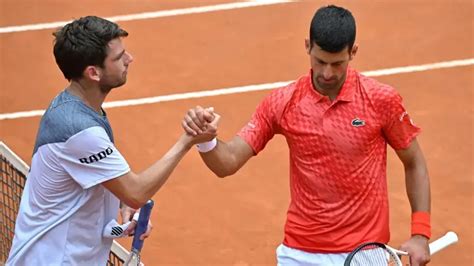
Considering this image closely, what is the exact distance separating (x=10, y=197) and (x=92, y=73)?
2532 mm

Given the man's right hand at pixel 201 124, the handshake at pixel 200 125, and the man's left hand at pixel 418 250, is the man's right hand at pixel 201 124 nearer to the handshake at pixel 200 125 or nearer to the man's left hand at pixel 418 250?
the handshake at pixel 200 125

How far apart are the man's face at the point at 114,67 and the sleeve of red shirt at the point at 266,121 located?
83 cm

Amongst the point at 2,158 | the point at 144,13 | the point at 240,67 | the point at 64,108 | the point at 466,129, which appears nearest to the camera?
the point at 64,108

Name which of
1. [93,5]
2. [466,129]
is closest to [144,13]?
[93,5]

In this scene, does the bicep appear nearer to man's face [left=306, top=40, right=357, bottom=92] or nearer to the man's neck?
man's face [left=306, top=40, right=357, bottom=92]

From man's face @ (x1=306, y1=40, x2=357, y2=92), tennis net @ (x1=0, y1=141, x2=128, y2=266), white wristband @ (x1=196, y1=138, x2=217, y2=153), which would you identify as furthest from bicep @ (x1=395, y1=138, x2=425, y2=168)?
tennis net @ (x1=0, y1=141, x2=128, y2=266)

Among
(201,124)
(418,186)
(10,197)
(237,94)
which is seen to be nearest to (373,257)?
(418,186)

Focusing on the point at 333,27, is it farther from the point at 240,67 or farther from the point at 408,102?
the point at 240,67

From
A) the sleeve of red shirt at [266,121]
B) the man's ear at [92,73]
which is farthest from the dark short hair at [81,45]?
the sleeve of red shirt at [266,121]

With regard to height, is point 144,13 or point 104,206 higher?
point 104,206

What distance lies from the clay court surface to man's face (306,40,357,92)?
3674mm

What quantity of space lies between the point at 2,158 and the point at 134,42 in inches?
225

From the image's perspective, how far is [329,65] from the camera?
6.51 meters

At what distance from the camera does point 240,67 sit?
1335cm
